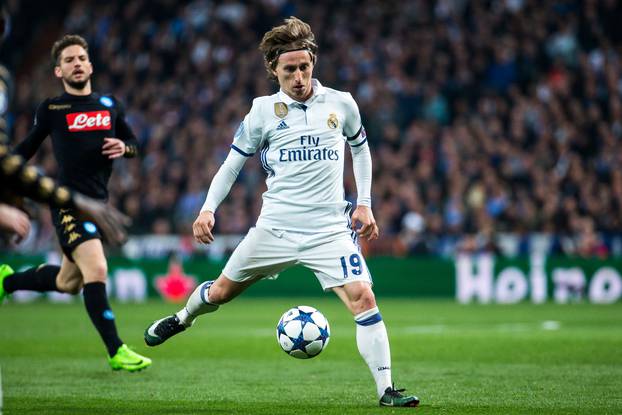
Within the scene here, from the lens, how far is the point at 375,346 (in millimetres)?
6887

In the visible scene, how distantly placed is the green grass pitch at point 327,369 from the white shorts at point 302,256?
0.89 metres

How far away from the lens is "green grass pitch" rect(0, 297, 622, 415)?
709cm

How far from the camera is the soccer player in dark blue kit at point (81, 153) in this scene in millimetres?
8391

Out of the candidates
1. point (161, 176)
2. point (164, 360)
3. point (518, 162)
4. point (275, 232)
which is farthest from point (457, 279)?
point (275, 232)

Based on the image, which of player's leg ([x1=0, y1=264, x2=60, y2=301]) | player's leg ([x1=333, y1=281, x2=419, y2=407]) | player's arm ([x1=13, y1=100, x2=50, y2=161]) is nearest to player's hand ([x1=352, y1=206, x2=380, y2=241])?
player's leg ([x1=333, y1=281, x2=419, y2=407])

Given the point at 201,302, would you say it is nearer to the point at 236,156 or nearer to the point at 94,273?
the point at 236,156

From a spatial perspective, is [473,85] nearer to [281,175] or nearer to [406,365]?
[406,365]

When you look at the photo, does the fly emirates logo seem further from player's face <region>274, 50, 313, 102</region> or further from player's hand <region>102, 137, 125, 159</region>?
player's hand <region>102, 137, 125, 159</region>

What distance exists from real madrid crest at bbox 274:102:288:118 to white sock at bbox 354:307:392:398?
1.48 meters

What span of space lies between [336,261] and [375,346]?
62cm

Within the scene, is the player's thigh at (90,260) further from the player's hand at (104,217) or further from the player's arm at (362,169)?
the player's hand at (104,217)

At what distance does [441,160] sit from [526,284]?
3.74m

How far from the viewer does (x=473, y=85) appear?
23.5m

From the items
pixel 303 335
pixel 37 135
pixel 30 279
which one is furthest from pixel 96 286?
pixel 303 335
